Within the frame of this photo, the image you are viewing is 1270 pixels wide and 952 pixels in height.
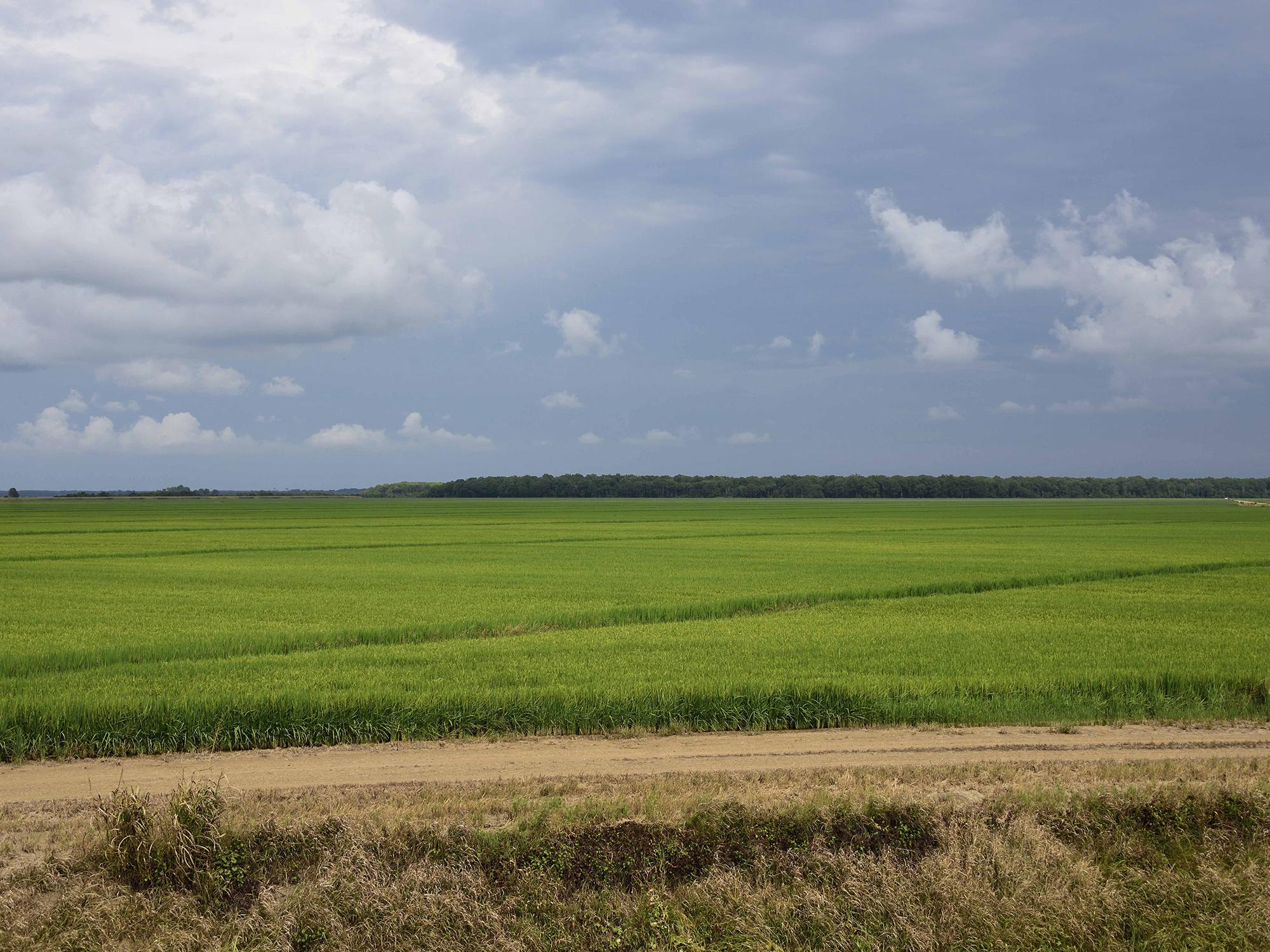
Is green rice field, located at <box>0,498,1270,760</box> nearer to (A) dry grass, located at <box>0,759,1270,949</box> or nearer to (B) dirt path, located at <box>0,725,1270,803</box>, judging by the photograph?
(B) dirt path, located at <box>0,725,1270,803</box>

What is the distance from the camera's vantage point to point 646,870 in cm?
796

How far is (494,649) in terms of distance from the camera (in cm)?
1680

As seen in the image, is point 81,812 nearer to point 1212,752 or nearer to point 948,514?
point 1212,752

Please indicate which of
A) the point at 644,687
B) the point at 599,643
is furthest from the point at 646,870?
the point at 599,643

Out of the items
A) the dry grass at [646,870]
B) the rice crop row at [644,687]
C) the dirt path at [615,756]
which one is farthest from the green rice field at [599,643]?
the dry grass at [646,870]

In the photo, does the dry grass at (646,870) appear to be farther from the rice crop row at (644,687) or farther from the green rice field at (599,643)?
the green rice field at (599,643)

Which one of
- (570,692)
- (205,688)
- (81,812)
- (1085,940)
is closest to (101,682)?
(205,688)

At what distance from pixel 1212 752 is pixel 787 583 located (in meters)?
18.3

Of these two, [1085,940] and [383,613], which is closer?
[1085,940]

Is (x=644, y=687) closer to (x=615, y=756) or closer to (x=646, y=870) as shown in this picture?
(x=615, y=756)

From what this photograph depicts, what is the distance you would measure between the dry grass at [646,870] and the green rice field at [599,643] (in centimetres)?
329

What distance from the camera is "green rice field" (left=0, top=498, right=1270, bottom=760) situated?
1244cm

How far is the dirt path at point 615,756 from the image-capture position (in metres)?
10.1

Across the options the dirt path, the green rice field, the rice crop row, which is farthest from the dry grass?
the green rice field
